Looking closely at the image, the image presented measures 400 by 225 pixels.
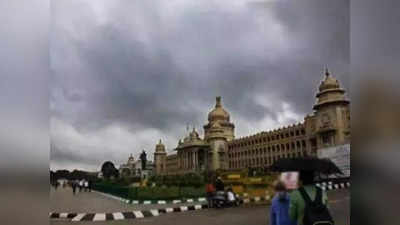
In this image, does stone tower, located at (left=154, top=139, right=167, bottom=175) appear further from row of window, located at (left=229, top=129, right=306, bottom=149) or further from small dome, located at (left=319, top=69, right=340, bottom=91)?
small dome, located at (left=319, top=69, right=340, bottom=91)

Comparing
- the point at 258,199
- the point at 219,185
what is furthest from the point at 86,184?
the point at 258,199

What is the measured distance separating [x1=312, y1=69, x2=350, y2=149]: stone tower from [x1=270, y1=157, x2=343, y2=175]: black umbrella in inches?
3.7

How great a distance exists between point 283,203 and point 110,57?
3.69 feet

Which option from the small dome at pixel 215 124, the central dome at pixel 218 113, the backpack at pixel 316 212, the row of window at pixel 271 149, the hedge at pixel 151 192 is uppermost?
the central dome at pixel 218 113

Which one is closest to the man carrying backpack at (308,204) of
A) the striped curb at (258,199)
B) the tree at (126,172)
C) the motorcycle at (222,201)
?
the striped curb at (258,199)

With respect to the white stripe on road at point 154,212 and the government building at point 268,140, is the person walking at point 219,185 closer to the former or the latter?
the government building at point 268,140

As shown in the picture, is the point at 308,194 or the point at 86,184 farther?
the point at 308,194

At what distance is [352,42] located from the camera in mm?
2137

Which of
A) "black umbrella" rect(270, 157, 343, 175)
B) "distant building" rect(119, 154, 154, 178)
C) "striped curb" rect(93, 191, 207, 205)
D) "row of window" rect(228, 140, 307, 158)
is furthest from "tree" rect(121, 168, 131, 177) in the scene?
"black umbrella" rect(270, 157, 343, 175)

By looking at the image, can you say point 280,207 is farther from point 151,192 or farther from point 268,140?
point 151,192

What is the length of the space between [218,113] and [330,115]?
0.59 m

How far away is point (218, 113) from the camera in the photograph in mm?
2156

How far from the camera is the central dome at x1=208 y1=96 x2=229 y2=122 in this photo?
2143mm

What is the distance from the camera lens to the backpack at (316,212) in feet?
7.02
